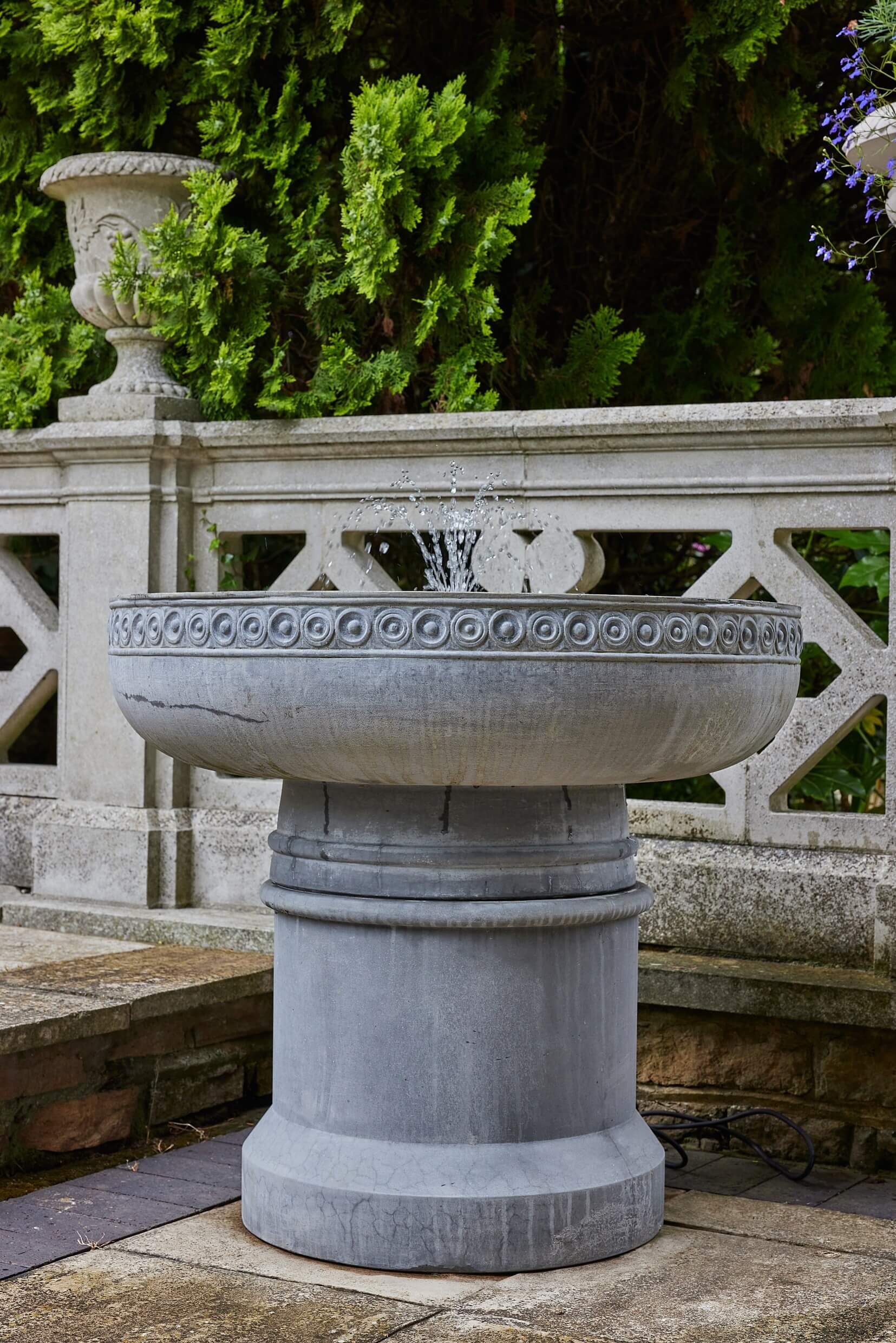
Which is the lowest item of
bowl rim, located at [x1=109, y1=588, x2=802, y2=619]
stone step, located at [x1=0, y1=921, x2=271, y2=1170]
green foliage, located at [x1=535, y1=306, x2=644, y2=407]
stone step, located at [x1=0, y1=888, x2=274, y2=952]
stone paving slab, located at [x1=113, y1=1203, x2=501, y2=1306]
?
stone paving slab, located at [x1=113, y1=1203, x2=501, y2=1306]

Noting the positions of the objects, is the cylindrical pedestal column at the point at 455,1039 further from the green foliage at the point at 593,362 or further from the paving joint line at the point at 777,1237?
the green foliage at the point at 593,362

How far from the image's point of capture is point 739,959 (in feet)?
11.8

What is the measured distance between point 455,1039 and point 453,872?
257mm

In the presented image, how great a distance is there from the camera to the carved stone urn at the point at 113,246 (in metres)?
4.25

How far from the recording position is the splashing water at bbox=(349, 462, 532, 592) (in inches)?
153

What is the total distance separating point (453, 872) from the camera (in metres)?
2.56

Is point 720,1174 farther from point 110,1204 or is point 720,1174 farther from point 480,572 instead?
point 480,572

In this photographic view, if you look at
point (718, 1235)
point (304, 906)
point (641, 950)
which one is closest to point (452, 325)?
point (641, 950)

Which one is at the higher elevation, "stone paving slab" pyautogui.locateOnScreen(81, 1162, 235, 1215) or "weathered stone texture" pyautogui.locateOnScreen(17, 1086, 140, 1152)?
"weathered stone texture" pyautogui.locateOnScreen(17, 1086, 140, 1152)

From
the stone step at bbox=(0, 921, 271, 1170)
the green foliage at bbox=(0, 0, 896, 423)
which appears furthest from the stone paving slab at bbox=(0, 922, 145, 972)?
the green foliage at bbox=(0, 0, 896, 423)

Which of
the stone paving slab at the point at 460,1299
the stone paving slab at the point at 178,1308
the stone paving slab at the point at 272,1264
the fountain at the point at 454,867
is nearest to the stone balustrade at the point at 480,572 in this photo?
the fountain at the point at 454,867

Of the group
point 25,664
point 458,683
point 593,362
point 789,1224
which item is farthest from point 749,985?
point 25,664

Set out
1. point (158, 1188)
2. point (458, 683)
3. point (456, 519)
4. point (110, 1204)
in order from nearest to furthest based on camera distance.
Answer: point (458, 683) → point (110, 1204) → point (158, 1188) → point (456, 519)

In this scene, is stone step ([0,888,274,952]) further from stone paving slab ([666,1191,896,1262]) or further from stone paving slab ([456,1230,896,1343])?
stone paving slab ([456,1230,896,1343])
